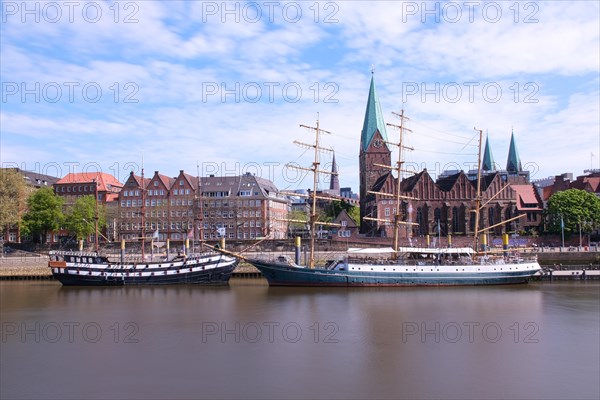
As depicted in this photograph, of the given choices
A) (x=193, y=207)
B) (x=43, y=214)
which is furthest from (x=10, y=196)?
(x=193, y=207)

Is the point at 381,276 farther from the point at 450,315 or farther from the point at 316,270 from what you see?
the point at 450,315

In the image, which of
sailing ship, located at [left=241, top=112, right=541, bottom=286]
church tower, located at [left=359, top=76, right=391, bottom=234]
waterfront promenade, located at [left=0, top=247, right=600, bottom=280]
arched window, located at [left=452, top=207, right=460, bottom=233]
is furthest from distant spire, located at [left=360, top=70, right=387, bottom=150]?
sailing ship, located at [left=241, top=112, right=541, bottom=286]

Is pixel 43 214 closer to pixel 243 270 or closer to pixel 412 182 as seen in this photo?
pixel 243 270

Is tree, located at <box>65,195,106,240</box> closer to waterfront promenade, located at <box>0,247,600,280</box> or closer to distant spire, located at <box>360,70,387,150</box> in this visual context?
waterfront promenade, located at <box>0,247,600,280</box>

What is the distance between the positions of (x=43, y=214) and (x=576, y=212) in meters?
74.9

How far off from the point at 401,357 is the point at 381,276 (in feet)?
93.6

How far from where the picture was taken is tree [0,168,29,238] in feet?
266

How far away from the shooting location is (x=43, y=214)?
288 feet

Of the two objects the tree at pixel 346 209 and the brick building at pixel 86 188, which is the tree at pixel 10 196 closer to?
the brick building at pixel 86 188

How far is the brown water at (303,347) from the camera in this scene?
2055 centimetres

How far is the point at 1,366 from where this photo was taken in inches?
935

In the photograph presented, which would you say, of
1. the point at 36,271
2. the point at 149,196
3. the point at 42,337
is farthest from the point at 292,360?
the point at 149,196

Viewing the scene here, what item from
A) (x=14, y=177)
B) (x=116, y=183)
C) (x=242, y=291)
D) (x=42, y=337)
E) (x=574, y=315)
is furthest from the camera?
(x=116, y=183)

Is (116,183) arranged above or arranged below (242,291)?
above
